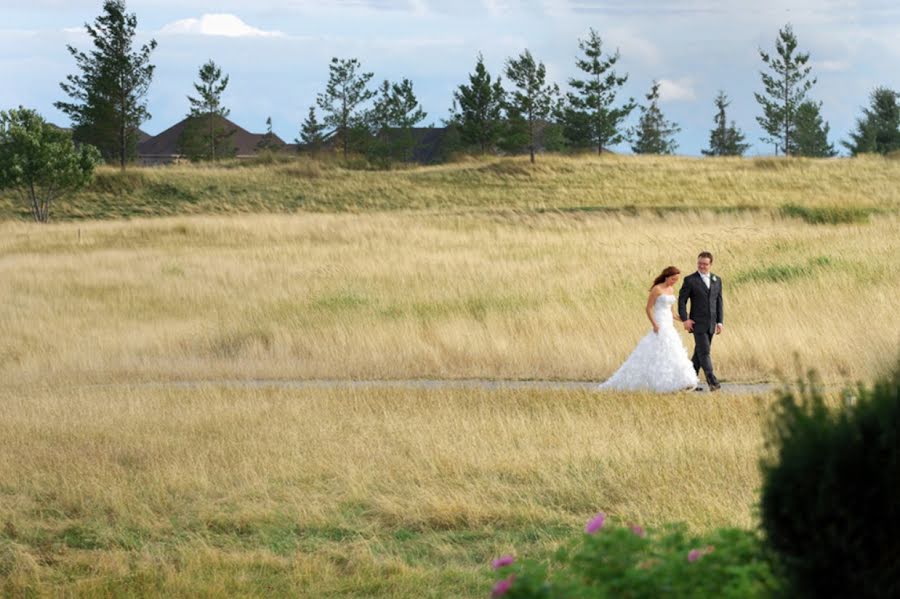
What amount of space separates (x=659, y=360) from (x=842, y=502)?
1174cm

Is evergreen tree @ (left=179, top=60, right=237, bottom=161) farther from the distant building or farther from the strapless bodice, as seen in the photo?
the strapless bodice

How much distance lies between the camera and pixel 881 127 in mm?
94688

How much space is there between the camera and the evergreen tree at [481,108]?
285ft

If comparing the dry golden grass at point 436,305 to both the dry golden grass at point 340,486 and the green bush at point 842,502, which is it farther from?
the green bush at point 842,502

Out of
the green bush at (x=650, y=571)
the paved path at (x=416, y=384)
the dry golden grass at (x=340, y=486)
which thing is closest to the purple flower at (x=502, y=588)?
the green bush at (x=650, y=571)

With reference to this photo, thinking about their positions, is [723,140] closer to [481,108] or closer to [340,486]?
[481,108]

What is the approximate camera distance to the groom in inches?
599

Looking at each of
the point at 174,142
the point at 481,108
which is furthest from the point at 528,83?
the point at 174,142

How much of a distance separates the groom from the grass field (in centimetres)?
107

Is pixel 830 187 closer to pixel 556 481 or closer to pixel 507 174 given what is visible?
pixel 507 174

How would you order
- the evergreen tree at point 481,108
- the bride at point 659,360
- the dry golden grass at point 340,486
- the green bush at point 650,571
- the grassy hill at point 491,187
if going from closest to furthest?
the green bush at point 650,571 < the dry golden grass at point 340,486 < the bride at point 659,360 < the grassy hill at point 491,187 < the evergreen tree at point 481,108

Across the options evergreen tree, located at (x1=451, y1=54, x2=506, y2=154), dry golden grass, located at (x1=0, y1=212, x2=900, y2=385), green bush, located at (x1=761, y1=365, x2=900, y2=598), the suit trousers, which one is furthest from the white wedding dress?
evergreen tree, located at (x1=451, y1=54, x2=506, y2=154)

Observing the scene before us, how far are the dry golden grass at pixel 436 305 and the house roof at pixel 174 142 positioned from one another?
77597 mm

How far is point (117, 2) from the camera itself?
Result: 78875 mm
